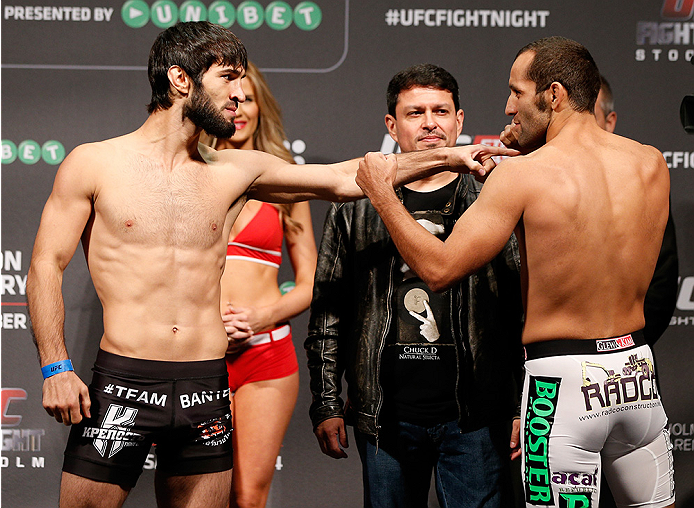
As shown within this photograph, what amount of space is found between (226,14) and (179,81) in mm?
1476

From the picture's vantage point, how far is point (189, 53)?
2.12m

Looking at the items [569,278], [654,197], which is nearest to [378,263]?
[569,278]

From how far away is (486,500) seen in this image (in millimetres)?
2197

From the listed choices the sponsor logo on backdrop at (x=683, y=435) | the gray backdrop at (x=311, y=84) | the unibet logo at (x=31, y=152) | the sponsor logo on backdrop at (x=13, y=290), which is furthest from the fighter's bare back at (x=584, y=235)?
the sponsor logo on backdrop at (x=13, y=290)

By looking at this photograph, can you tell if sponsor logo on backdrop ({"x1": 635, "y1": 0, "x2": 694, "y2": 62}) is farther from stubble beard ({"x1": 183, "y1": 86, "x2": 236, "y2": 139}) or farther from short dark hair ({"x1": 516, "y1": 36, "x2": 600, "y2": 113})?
stubble beard ({"x1": 183, "y1": 86, "x2": 236, "y2": 139})

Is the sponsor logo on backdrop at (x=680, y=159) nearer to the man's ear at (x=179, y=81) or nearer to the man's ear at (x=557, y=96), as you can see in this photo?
the man's ear at (x=557, y=96)

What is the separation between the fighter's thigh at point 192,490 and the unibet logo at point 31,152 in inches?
80.4

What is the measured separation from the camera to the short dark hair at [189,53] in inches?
83.7

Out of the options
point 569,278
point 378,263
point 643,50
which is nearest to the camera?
point 569,278

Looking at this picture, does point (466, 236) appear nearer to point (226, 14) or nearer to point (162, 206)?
point (162, 206)

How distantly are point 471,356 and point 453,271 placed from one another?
402 mm

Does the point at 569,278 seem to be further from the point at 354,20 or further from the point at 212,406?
the point at 354,20

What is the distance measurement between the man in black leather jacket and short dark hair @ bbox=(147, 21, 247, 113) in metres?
0.69

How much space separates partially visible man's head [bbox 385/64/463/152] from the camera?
2441 mm
